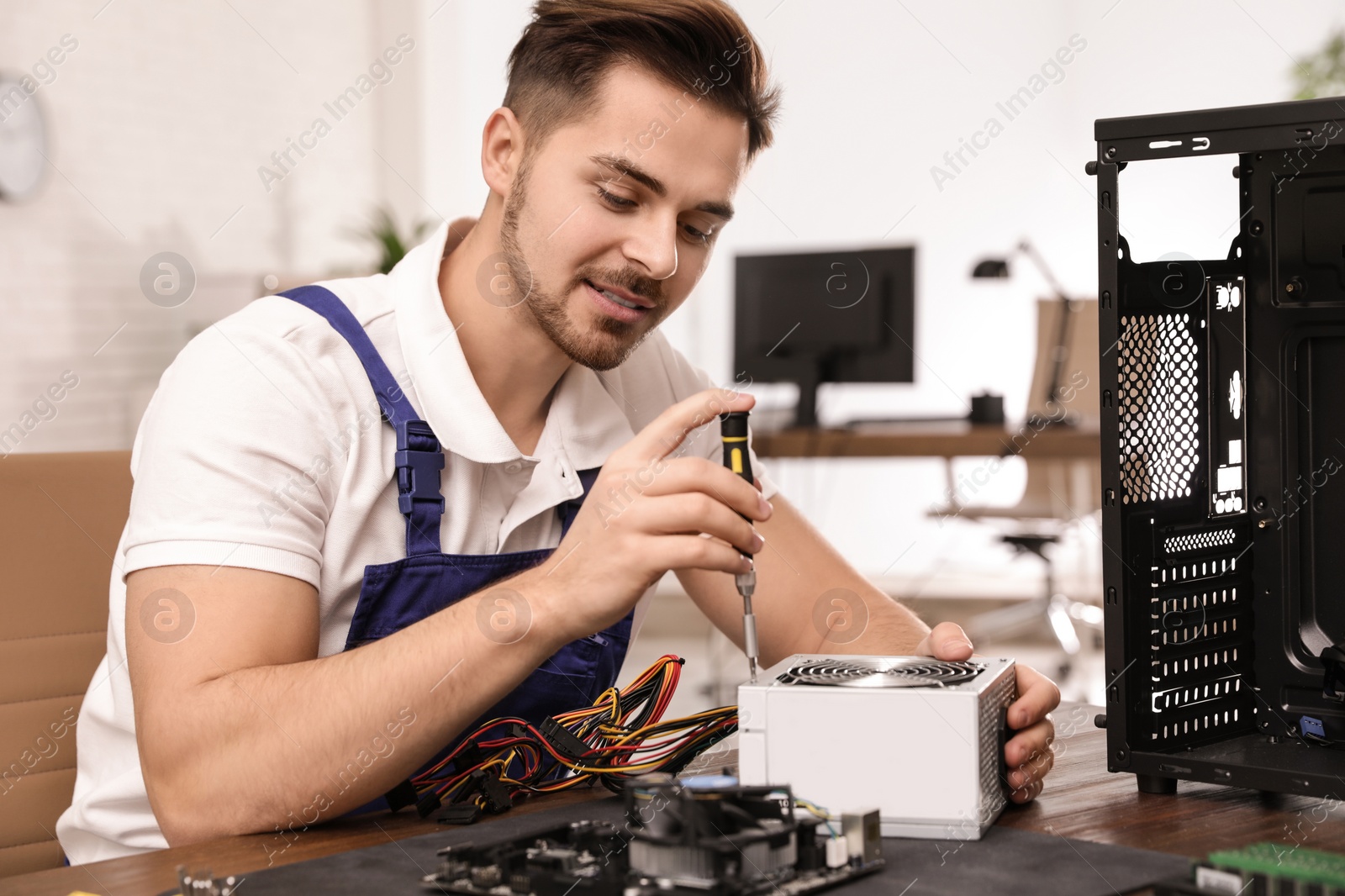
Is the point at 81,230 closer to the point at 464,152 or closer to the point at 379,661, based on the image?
the point at 464,152

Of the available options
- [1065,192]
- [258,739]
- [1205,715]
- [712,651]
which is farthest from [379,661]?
[1065,192]

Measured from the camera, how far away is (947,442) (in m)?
3.55

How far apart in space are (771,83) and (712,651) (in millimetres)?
3279

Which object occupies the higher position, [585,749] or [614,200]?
[614,200]

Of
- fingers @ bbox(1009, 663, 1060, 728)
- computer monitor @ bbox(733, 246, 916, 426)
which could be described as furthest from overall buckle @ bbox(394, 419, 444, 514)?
computer monitor @ bbox(733, 246, 916, 426)

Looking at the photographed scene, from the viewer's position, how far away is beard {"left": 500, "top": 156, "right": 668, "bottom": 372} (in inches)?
44.3

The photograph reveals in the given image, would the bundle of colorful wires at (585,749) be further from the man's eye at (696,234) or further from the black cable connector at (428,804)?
the man's eye at (696,234)

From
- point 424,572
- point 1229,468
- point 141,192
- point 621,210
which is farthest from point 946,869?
point 141,192

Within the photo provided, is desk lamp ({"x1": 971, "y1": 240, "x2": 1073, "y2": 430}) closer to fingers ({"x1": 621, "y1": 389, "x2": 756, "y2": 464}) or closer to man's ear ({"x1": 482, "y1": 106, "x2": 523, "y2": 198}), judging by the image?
man's ear ({"x1": 482, "y1": 106, "x2": 523, "y2": 198})

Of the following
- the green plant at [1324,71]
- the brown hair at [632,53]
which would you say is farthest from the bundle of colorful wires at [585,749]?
the green plant at [1324,71]

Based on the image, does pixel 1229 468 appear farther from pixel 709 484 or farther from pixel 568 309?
pixel 568 309

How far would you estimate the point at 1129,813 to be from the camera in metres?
0.81

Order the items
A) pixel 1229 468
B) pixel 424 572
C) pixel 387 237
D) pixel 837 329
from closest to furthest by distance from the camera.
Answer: pixel 1229 468 → pixel 424 572 → pixel 837 329 → pixel 387 237

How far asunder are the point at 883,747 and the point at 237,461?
0.55 metres
